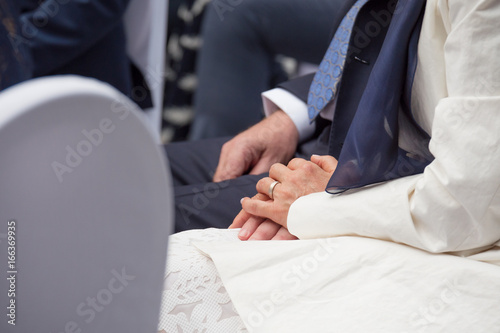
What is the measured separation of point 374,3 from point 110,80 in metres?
1.00

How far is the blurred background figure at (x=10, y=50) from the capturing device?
1.29 m

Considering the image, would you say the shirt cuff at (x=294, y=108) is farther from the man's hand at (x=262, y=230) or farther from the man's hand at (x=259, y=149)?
the man's hand at (x=262, y=230)

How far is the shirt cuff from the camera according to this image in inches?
45.6

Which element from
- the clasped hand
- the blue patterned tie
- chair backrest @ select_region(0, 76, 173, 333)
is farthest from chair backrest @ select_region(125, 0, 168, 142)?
chair backrest @ select_region(0, 76, 173, 333)

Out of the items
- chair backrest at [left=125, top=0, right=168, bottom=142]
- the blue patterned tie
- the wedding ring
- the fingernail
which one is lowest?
chair backrest at [left=125, top=0, right=168, bottom=142]

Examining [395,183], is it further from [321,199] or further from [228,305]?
[228,305]

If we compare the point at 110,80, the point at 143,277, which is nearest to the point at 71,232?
the point at 143,277

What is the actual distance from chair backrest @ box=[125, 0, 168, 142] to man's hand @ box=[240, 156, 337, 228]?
1.00m

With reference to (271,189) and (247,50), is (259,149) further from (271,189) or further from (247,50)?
(247,50)

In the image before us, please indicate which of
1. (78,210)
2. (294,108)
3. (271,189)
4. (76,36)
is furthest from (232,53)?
(78,210)

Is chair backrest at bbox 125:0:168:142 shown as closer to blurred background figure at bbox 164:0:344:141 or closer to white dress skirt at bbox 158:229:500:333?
blurred background figure at bbox 164:0:344:141

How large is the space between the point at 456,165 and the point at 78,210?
1.32 feet

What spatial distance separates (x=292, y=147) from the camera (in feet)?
3.81

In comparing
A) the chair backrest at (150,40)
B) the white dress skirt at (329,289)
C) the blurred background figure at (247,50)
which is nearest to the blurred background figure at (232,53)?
the blurred background figure at (247,50)
